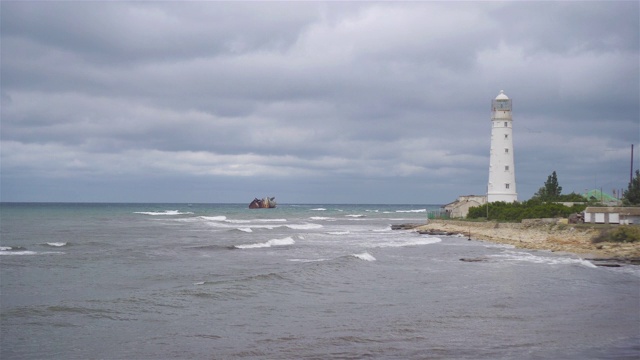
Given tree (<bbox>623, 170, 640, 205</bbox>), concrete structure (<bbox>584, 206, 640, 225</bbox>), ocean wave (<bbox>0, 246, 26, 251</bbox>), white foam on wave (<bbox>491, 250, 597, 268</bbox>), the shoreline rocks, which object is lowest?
ocean wave (<bbox>0, 246, 26, 251</bbox>)

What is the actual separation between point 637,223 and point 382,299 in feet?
87.9

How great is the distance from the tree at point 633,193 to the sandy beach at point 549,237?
469 inches

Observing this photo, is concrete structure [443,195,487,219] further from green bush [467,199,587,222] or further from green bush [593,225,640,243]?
green bush [593,225,640,243]

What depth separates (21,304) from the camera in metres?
16.6

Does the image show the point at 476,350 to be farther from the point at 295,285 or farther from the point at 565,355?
the point at 295,285

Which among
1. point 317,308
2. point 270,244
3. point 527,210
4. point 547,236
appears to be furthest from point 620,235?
point 317,308

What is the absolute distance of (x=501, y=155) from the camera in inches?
2002

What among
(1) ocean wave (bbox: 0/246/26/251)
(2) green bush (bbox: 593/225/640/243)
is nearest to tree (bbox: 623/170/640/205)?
(2) green bush (bbox: 593/225/640/243)

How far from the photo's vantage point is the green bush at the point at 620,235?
1246 inches

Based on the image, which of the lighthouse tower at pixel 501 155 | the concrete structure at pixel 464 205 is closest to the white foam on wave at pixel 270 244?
the lighthouse tower at pixel 501 155

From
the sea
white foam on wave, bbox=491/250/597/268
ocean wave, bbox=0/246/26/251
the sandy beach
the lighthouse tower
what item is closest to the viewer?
the sea

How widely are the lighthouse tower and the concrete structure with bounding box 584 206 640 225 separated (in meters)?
11.9

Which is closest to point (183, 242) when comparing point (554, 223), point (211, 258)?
point (211, 258)

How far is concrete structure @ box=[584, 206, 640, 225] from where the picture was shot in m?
38.0
